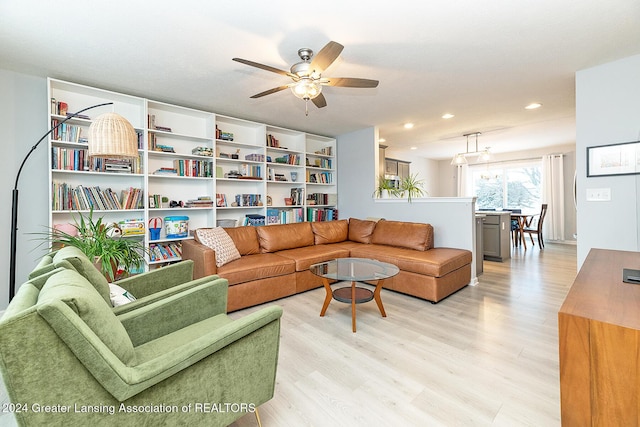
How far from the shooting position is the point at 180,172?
3.62 meters

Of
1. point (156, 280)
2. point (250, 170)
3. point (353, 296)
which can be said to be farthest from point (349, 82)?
point (250, 170)

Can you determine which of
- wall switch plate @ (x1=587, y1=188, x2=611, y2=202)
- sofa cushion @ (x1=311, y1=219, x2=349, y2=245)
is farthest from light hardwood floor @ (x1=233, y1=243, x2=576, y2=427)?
sofa cushion @ (x1=311, y1=219, x2=349, y2=245)

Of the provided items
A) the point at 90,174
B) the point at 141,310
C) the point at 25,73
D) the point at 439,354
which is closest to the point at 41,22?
the point at 25,73

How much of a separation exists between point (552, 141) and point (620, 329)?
7.29 metres

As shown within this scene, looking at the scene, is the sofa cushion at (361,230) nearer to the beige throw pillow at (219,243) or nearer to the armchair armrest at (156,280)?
the beige throw pillow at (219,243)

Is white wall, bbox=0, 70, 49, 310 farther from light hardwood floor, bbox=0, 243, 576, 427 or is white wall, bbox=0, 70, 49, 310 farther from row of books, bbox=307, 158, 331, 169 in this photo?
row of books, bbox=307, 158, 331, 169

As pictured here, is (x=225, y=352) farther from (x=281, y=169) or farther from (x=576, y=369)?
(x=281, y=169)

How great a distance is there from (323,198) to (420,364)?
12.2 feet

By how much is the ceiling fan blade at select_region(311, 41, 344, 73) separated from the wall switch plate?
276 cm

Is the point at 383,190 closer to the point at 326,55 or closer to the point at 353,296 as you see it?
the point at 353,296

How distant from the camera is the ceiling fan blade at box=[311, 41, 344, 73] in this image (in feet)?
5.90

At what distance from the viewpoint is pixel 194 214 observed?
12.9 ft

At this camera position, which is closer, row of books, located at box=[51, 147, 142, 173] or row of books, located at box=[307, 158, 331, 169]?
row of books, located at box=[51, 147, 142, 173]

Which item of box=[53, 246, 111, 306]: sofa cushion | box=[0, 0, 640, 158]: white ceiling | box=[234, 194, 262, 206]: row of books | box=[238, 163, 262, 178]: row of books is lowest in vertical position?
box=[53, 246, 111, 306]: sofa cushion
